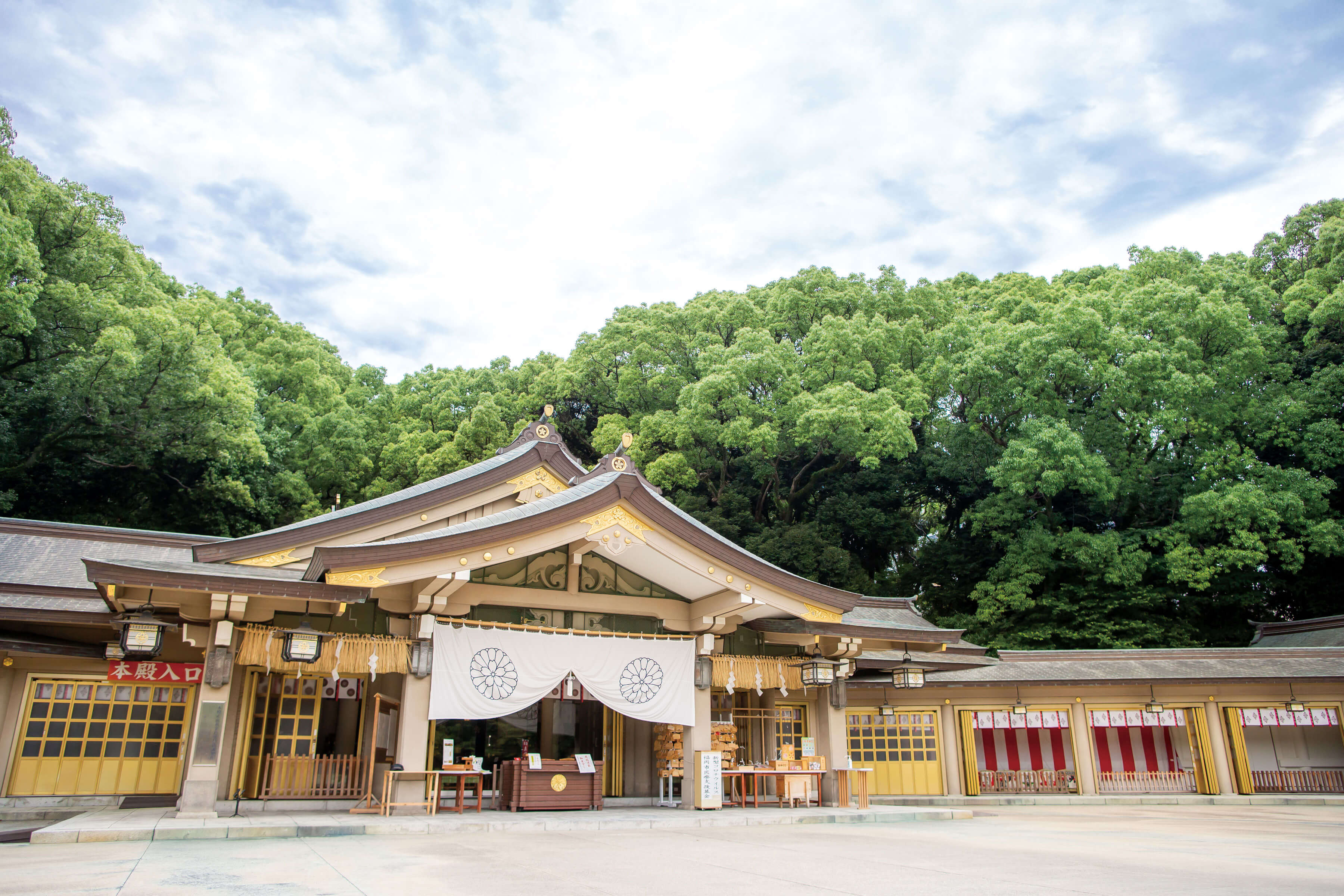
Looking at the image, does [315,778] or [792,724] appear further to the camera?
[792,724]

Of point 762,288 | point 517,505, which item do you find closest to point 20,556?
point 517,505

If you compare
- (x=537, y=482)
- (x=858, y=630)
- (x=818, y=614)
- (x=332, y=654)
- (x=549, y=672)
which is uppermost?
(x=537, y=482)

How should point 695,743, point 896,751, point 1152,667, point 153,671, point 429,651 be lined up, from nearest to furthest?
1. point 429,651
2. point 695,743
3. point 153,671
4. point 896,751
5. point 1152,667

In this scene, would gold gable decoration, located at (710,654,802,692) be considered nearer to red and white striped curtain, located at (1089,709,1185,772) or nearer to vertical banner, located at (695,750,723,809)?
vertical banner, located at (695,750,723,809)

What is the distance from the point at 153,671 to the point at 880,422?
20.9m

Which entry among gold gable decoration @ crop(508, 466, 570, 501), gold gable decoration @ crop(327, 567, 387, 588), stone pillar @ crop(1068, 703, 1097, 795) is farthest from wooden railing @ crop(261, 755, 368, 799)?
stone pillar @ crop(1068, 703, 1097, 795)

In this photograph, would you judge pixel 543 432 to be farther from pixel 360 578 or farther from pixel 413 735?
pixel 413 735

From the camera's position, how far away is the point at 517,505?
54.4ft

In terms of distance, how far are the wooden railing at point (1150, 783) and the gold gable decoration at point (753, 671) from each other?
11.0m

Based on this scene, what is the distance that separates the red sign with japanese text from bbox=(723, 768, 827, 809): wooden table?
27.5 ft

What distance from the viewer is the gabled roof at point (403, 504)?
13492mm

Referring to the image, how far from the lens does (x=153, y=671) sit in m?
12.9

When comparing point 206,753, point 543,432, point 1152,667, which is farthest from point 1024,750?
point 206,753

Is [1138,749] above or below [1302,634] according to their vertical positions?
below
